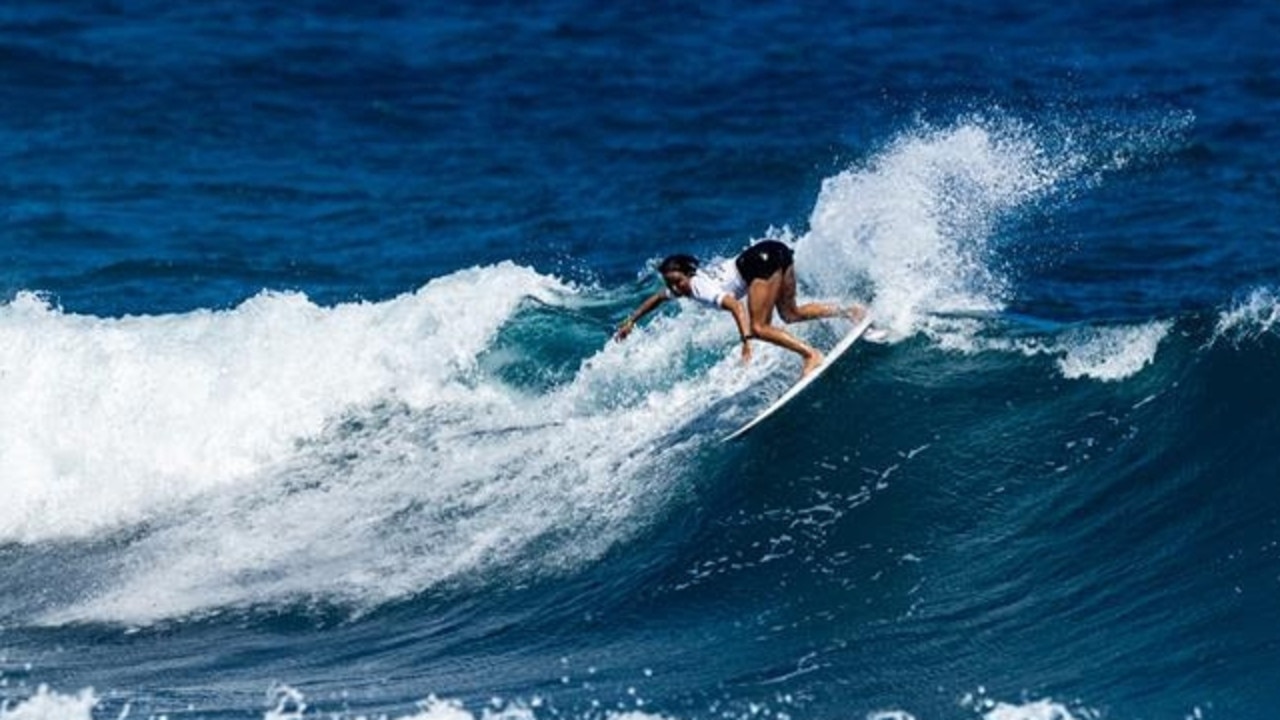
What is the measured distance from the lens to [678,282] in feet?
45.2

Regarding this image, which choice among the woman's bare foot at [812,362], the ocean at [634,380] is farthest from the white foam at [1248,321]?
the woman's bare foot at [812,362]

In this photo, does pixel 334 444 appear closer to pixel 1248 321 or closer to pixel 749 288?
pixel 749 288

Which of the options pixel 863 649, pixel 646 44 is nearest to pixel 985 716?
pixel 863 649

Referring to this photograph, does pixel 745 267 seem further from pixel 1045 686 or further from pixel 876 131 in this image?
pixel 876 131

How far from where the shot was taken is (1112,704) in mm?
10109

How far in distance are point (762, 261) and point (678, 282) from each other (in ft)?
1.97

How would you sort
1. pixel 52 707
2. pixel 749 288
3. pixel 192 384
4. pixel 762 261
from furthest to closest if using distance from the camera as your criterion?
pixel 192 384
pixel 749 288
pixel 762 261
pixel 52 707

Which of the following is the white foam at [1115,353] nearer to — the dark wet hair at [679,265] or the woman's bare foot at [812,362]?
the woman's bare foot at [812,362]

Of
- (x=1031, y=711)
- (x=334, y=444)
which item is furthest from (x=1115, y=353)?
(x=334, y=444)

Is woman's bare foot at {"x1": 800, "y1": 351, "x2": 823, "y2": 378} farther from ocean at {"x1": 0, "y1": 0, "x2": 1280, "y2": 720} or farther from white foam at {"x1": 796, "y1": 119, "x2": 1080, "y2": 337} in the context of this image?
white foam at {"x1": 796, "y1": 119, "x2": 1080, "y2": 337}

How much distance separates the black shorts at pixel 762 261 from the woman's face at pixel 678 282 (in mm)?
377

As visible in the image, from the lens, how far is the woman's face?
13.7 m

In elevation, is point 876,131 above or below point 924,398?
above

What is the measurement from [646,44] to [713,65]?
1.45 metres
